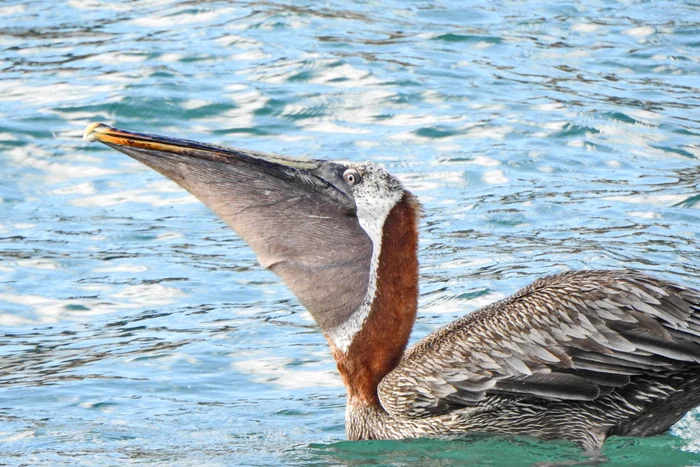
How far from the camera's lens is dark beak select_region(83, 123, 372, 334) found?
5.02 m

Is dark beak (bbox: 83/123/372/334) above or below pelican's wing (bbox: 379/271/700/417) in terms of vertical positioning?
above

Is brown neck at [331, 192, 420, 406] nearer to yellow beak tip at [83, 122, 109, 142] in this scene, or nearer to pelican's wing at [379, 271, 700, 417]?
pelican's wing at [379, 271, 700, 417]

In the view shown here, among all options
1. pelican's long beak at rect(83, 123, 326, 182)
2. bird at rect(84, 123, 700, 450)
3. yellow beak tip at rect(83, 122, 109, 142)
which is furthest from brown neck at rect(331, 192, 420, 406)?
yellow beak tip at rect(83, 122, 109, 142)

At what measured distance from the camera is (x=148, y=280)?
7.64m

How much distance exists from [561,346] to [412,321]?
0.70 m

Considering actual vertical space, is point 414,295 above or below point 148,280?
above

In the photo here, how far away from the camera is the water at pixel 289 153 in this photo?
5.93m

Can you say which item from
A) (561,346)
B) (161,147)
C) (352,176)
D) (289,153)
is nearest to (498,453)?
(561,346)

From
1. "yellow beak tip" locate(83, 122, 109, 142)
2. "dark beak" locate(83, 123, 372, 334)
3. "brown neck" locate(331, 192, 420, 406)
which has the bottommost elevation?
"brown neck" locate(331, 192, 420, 406)

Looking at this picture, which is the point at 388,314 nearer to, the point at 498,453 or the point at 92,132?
the point at 498,453

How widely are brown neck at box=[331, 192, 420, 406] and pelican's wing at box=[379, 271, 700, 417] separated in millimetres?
124

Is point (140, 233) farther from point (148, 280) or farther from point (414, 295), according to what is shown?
point (414, 295)

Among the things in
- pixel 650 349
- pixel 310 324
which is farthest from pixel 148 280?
pixel 650 349

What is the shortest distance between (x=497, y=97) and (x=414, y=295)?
5.37m
